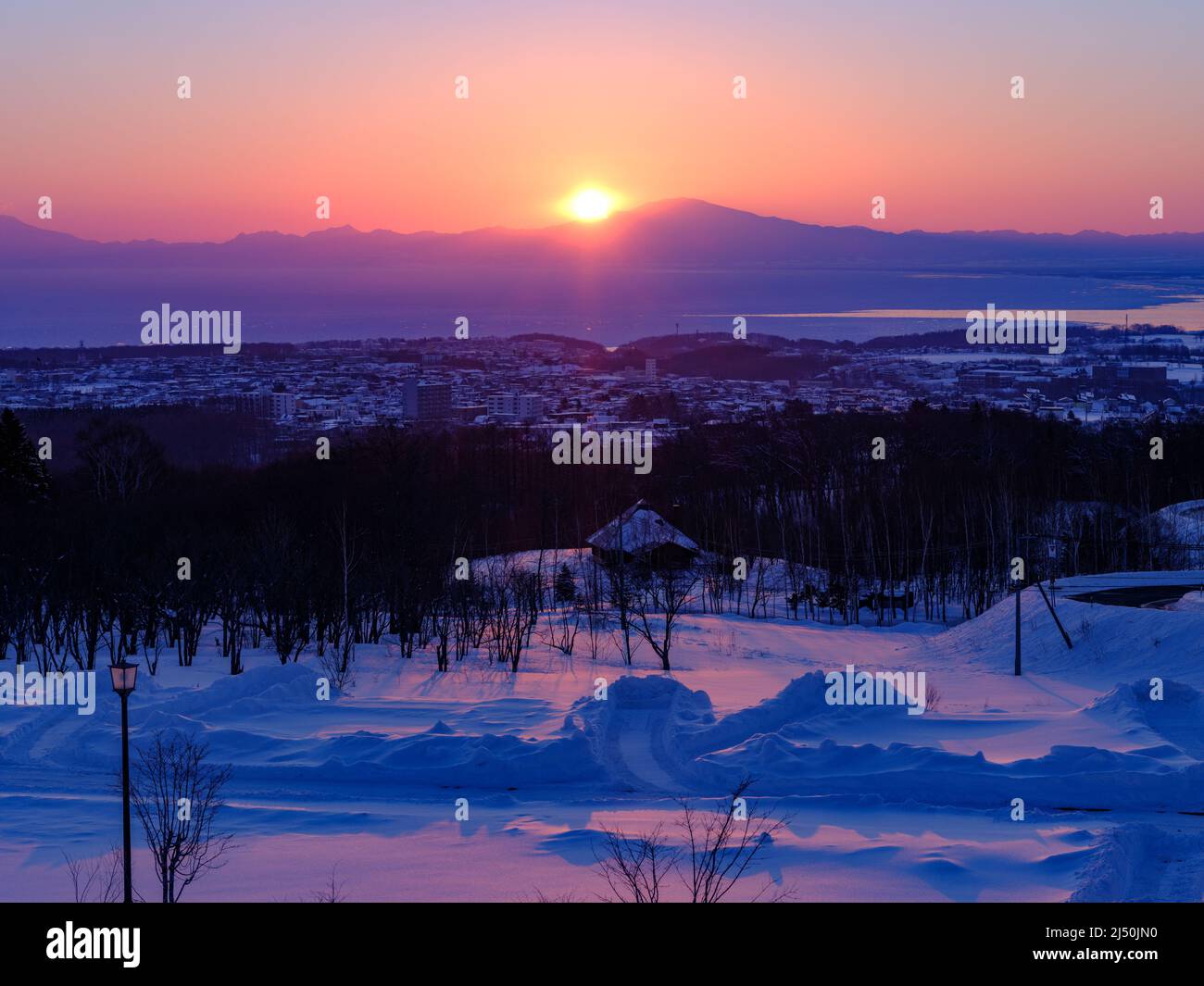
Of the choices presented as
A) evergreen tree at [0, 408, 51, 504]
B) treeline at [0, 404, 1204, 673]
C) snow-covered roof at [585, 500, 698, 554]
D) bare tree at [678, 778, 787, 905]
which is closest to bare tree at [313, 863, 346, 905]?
bare tree at [678, 778, 787, 905]

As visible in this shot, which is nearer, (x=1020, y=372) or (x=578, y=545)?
(x=578, y=545)

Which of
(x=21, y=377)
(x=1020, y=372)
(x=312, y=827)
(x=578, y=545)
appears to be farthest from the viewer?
(x=1020, y=372)

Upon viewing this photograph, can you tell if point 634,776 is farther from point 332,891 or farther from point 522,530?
point 522,530

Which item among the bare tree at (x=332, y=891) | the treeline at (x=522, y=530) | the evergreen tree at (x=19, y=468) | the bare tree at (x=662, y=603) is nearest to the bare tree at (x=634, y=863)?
the bare tree at (x=332, y=891)

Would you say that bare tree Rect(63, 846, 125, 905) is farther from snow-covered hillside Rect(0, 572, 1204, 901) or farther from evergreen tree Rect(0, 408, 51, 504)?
evergreen tree Rect(0, 408, 51, 504)
